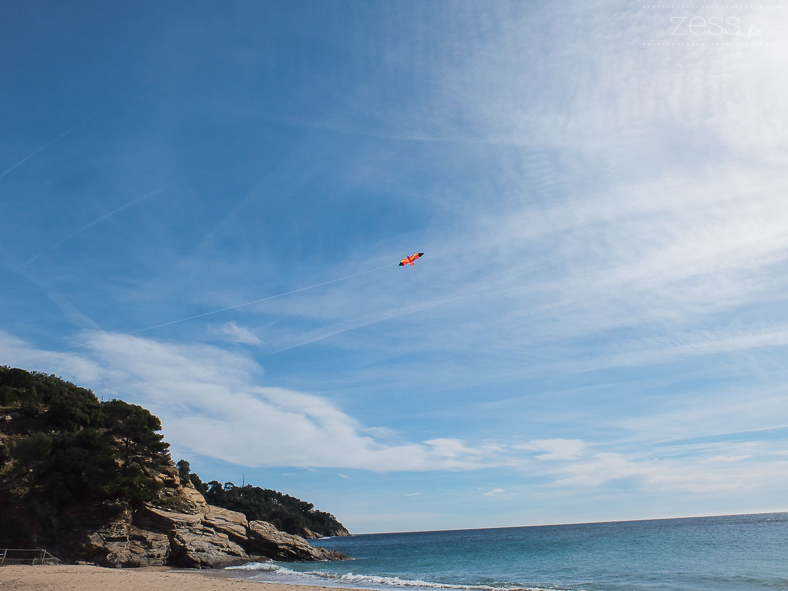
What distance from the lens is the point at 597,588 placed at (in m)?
27.7

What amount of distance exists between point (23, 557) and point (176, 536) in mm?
11265

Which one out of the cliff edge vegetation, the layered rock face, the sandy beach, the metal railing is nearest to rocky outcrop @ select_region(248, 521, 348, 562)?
the layered rock face

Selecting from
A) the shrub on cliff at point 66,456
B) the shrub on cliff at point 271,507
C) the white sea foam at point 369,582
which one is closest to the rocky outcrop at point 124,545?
the shrub on cliff at point 66,456

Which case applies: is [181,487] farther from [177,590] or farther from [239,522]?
[177,590]

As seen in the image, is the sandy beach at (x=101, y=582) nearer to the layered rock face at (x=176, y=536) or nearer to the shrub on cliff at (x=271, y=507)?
the layered rock face at (x=176, y=536)

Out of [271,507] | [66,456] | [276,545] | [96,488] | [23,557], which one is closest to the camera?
[23,557]

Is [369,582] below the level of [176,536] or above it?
below

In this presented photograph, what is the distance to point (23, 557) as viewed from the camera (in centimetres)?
2628

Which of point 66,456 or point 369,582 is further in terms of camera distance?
point 66,456

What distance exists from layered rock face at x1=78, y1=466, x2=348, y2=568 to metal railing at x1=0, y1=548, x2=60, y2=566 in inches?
185

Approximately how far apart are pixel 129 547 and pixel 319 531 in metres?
150

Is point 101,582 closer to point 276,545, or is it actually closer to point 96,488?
point 96,488

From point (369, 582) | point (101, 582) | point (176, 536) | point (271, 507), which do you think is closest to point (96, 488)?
point (176, 536)

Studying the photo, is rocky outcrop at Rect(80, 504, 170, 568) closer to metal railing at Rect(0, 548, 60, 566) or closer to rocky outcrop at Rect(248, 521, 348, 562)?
metal railing at Rect(0, 548, 60, 566)
